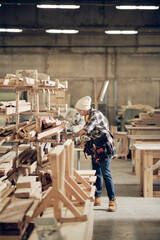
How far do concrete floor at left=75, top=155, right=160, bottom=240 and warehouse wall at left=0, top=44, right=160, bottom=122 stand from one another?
36.0 ft

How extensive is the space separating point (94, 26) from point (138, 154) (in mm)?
8826

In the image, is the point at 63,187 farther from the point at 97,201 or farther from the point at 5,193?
the point at 97,201

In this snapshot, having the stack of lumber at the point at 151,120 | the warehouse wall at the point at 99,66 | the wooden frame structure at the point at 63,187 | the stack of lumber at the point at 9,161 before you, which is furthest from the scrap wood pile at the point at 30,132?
the warehouse wall at the point at 99,66

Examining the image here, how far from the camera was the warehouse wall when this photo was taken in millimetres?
18219

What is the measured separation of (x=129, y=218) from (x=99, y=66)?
13.4m

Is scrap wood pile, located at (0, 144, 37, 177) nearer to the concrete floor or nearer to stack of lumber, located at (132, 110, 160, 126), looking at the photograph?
the concrete floor

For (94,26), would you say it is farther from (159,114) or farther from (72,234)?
(72,234)

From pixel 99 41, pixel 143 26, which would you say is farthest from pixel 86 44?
pixel 143 26

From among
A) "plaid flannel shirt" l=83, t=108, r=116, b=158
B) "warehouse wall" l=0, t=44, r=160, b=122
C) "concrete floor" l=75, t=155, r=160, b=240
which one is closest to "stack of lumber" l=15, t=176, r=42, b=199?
"concrete floor" l=75, t=155, r=160, b=240

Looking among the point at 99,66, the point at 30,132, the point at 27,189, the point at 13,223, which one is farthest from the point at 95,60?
the point at 13,223

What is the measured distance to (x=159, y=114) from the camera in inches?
417

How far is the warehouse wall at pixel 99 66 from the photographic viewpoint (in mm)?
18219

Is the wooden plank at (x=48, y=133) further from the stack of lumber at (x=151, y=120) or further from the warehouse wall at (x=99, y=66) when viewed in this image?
the warehouse wall at (x=99, y=66)

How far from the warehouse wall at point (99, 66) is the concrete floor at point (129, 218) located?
36.0ft
